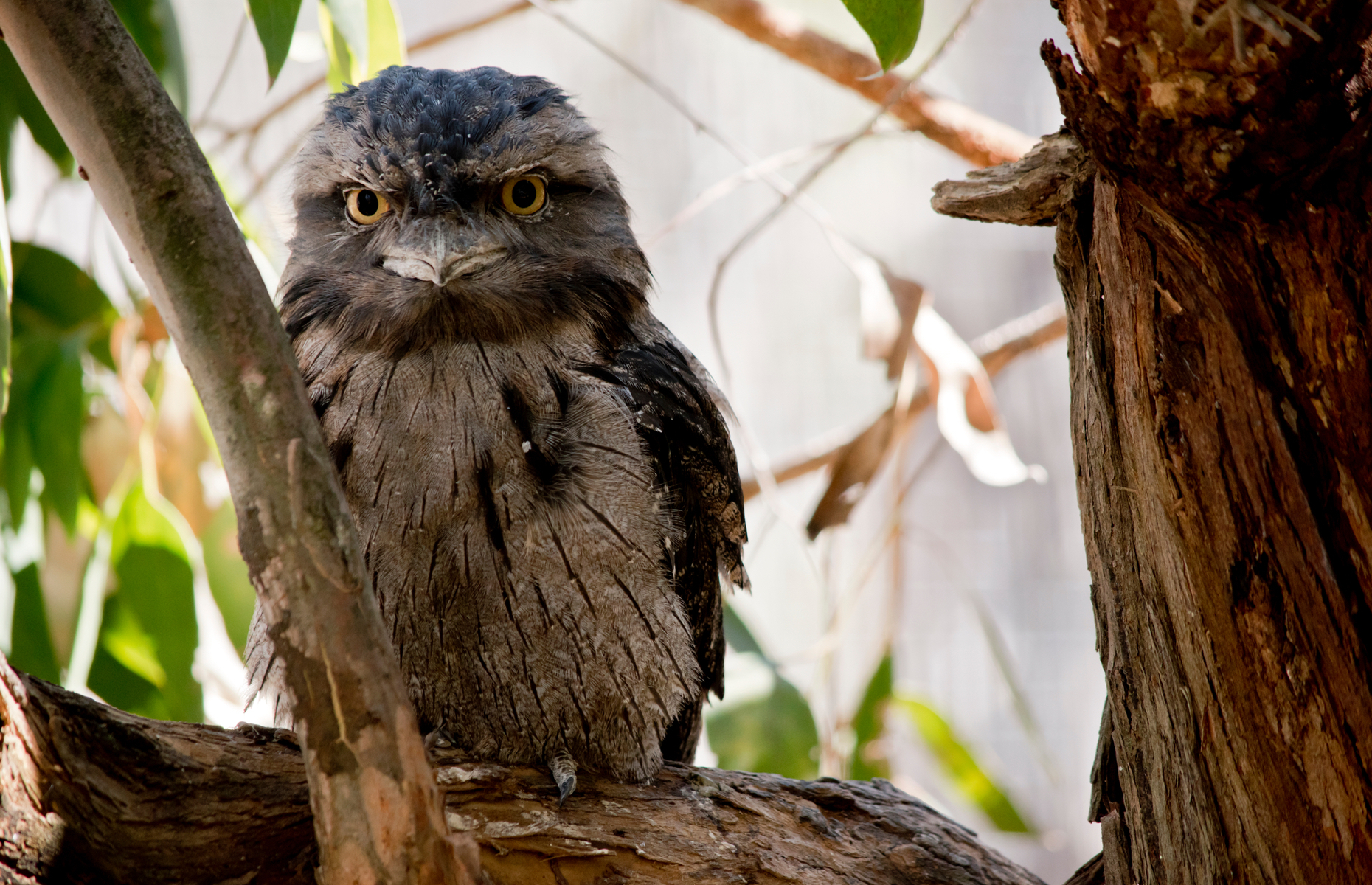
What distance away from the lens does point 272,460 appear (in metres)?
1.02

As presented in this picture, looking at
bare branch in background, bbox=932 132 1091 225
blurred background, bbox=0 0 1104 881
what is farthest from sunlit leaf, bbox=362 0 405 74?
A: bare branch in background, bbox=932 132 1091 225

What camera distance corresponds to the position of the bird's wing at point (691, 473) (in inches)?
75.9

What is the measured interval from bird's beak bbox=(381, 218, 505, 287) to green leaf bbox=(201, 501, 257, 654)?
1.04 m

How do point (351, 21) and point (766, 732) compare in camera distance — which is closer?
point (351, 21)

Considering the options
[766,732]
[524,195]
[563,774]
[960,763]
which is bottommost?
[563,774]

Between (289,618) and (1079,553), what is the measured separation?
5.49 m

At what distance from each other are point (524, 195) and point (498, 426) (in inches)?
17.4

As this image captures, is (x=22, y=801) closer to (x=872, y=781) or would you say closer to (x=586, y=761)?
(x=586, y=761)

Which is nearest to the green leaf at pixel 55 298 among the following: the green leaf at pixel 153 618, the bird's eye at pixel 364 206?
the green leaf at pixel 153 618

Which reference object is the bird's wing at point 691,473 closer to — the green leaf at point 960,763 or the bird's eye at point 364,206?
the bird's eye at point 364,206

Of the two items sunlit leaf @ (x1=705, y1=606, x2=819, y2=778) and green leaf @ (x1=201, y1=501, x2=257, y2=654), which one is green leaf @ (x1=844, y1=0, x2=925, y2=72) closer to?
sunlit leaf @ (x1=705, y1=606, x2=819, y2=778)

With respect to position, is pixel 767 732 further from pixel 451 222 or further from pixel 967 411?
pixel 451 222

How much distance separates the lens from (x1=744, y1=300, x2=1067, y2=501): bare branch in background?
3309mm

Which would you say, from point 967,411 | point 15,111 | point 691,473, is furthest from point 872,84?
point 15,111
